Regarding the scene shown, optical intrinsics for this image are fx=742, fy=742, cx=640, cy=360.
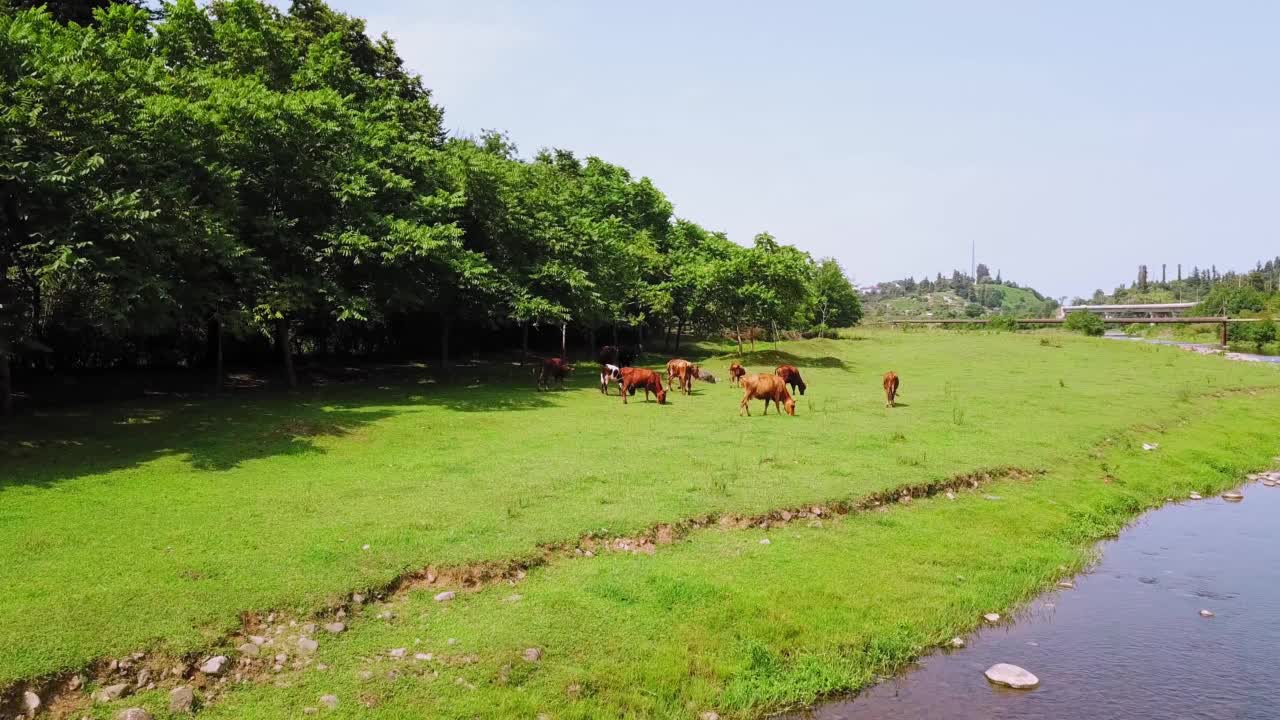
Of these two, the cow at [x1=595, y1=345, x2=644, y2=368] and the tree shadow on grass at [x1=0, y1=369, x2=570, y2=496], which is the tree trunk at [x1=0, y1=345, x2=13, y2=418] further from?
the cow at [x1=595, y1=345, x2=644, y2=368]

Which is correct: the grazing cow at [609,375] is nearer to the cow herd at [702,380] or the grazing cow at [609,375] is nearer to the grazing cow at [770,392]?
the cow herd at [702,380]

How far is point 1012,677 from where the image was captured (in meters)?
8.40

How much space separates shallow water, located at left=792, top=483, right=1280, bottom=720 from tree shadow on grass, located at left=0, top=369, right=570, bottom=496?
1344cm

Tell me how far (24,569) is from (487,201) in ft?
83.5

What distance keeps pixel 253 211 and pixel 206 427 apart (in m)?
8.82

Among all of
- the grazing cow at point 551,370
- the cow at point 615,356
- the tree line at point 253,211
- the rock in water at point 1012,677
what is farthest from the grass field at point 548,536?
the cow at point 615,356

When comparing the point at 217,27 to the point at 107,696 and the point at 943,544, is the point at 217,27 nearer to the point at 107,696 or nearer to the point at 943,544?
the point at 107,696

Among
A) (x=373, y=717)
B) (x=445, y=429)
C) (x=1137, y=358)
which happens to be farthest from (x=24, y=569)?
(x=1137, y=358)

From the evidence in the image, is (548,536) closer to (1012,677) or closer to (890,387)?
(1012,677)

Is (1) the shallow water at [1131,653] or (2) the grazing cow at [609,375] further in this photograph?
(2) the grazing cow at [609,375]

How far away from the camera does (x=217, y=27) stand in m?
Answer: 25.7

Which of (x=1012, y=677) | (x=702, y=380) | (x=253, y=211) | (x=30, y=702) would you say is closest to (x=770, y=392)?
(x=702, y=380)

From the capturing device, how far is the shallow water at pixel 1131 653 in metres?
7.94

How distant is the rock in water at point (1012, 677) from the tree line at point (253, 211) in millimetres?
17107
